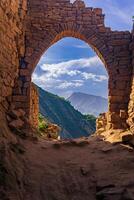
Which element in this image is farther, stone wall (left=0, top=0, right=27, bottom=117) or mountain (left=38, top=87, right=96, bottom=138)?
mountain (left=38, top=87, right=96, bottom=138)

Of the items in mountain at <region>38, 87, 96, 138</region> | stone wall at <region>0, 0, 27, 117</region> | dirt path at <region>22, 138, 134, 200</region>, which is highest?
stone wall at <region>0, 0, 27, 117</region>

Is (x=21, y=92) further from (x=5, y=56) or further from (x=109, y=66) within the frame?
(x=109, y=66)

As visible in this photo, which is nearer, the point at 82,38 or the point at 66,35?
the point at 82,38

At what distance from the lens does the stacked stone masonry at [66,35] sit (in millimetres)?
9914

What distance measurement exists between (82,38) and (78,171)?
17.3ft

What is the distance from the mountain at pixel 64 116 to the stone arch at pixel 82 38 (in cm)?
2863

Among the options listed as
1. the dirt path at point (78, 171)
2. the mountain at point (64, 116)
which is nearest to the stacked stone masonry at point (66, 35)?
the dirt path at point (78, 171)

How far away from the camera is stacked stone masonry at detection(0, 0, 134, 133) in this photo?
9.91 meters

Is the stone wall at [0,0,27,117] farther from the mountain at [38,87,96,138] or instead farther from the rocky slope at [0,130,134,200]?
the mountain at [38,87,96,138]

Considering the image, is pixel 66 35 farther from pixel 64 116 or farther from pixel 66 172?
pixel 64 116

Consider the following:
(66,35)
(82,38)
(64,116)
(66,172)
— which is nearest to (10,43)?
(66,35)

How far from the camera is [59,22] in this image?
1083 centimetres

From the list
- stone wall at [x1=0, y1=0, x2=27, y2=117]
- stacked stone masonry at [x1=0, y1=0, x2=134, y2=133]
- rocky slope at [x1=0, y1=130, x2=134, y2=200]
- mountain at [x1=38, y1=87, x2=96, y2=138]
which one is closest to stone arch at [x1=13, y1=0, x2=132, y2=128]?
stacked stone masonry at [x1=0, y1=0, x2=134, y2=133]

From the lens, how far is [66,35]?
36.5ft
